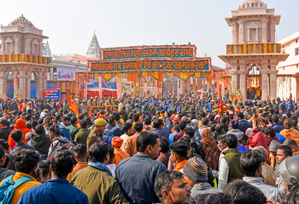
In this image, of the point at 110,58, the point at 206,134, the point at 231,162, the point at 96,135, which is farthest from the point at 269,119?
the point at 110,58

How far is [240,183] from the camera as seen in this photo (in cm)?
208

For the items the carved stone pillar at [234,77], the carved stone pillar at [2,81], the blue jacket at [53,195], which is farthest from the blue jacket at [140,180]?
the carved stone pillar at [2,81]

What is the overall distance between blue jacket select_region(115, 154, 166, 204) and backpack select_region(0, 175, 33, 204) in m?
0.96

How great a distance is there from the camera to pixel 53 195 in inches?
93.5

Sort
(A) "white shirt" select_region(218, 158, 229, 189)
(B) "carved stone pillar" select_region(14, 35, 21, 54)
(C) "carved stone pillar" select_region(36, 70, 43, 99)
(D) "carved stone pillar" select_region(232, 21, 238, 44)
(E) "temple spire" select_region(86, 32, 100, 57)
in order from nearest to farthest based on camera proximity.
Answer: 1. (A) "white shirt" select_region(218, 158, 229, 189)
2. (D) "carved stone pillar" select_region(232, 21, 238, 44)
3. (B) "carved stone pillar" select_region(14, 35, 21, 54)
4. (C) "carved stone pillar" select_region(36, 70, 43, 99)
5. (E) "temple spire" select_region(86, 32, 100, 57)

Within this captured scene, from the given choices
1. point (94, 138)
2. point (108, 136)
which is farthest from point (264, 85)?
point (94, 138)

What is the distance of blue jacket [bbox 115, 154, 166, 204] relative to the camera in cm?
282

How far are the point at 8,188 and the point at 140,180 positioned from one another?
50.5 inches

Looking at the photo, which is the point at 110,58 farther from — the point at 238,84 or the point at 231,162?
the point at 231,162

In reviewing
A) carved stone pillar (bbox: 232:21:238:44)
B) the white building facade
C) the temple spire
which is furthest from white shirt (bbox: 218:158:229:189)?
the temple spire

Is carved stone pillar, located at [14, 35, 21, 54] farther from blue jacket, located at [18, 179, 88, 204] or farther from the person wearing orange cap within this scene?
blue jacket, located at [18, 179, 88, 204]

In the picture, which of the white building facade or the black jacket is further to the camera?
the white building facade

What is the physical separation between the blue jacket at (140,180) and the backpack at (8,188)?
0.96m

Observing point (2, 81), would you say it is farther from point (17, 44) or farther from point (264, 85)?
point (264, 85)
